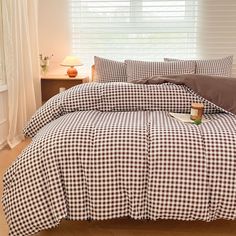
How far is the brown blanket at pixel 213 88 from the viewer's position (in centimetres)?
207

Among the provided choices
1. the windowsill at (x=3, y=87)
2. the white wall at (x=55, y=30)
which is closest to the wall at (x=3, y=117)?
the windowsill at (x=3, y=87)

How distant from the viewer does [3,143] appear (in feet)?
10.8

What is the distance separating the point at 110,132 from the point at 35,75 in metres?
2.28

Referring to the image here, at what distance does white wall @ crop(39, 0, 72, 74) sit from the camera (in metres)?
4.00

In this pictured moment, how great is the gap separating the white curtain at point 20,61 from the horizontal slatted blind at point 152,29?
69 centimetres

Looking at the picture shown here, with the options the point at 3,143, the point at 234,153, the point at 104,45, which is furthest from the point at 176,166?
the point at 104,45

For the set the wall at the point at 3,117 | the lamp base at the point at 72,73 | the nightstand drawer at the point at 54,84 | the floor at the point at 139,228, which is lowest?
the floor at the point at 139,228

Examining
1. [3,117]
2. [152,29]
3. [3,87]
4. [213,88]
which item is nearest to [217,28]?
[152,29]

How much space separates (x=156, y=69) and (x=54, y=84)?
4.01 feet

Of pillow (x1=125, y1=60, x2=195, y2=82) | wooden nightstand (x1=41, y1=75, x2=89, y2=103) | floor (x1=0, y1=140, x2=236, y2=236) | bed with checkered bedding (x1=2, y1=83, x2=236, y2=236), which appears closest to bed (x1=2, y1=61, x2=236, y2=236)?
bed with checkered bedding (x1=2, y1=83, x2=236, y2=236)

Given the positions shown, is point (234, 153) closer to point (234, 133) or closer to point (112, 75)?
point (234, 133)

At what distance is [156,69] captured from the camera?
3242 mm

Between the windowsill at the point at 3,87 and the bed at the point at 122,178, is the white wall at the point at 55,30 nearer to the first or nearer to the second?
the windowsill at the point at 3,87

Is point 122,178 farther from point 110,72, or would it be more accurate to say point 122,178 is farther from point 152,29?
point 152,29
